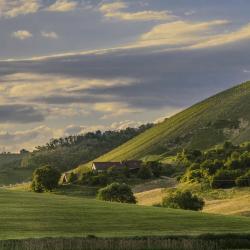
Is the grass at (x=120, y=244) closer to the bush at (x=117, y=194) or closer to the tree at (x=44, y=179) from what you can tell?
the bush at (x=117, y=194)

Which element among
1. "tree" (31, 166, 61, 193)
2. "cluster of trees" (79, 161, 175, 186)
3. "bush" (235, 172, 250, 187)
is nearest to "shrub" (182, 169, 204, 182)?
"bush" (235, 172, 250, 187)

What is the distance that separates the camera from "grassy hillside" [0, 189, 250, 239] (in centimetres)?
4531

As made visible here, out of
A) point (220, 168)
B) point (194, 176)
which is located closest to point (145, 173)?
point (194, 176)

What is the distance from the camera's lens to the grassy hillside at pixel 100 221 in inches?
1784

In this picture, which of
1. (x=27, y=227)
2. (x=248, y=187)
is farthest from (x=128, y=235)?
(x=248, y=187)

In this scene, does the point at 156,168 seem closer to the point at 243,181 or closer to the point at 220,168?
the point at 220,168

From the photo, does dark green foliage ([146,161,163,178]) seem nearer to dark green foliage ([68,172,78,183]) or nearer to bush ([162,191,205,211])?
dark green foliage ([68,172,78,183])

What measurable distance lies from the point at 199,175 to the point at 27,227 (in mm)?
83086

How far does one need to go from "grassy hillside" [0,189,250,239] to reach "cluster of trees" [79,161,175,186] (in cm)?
7393

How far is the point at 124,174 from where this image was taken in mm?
153125

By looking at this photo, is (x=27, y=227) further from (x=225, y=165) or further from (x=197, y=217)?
(x=225, y=165)

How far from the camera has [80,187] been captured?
134375 millimetres

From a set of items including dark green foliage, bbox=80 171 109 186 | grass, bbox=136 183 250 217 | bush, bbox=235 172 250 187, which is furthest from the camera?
dark green foliage, bbox=80 171 109 186

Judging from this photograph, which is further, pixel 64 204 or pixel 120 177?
pixel 120 177
